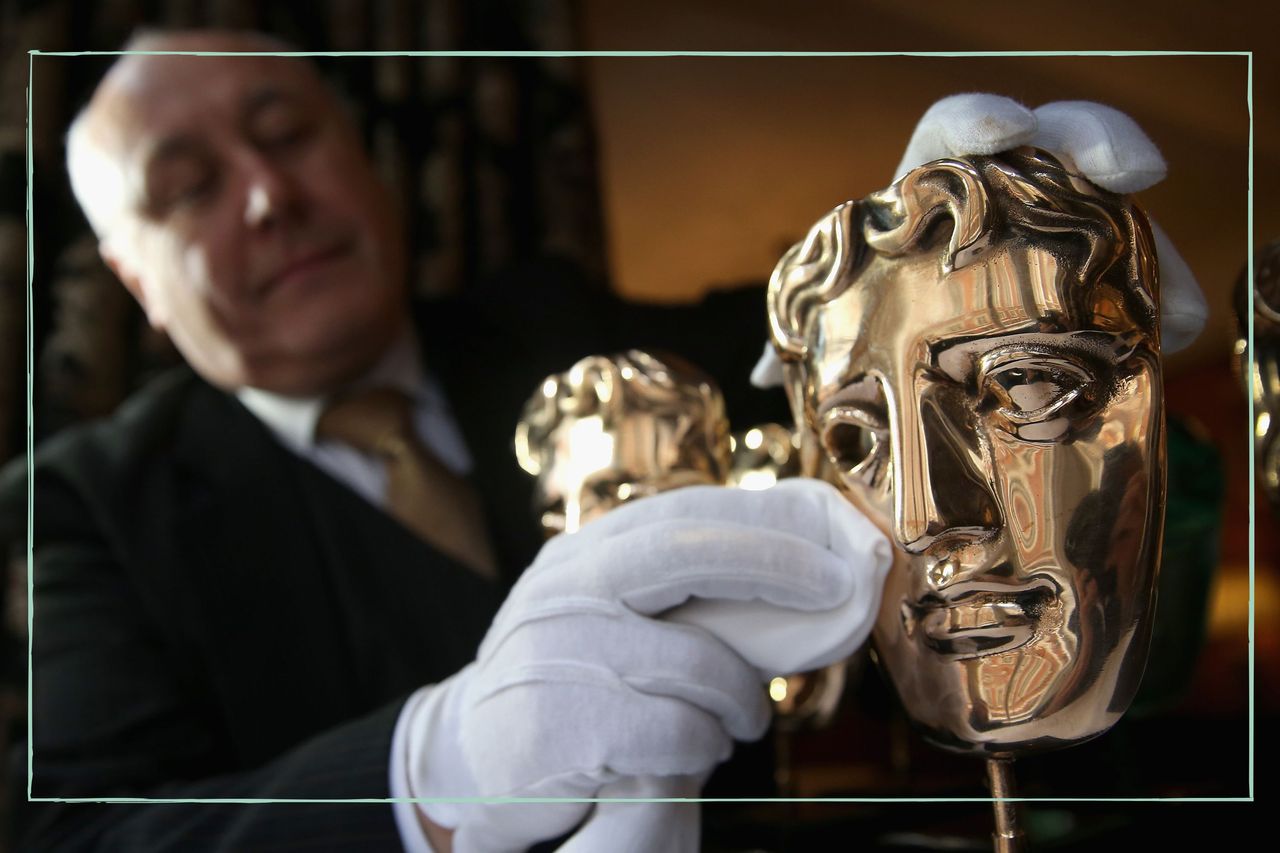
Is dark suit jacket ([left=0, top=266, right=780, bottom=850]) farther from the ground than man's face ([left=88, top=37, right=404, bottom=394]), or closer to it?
closer to it

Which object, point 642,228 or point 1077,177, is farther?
point 642,228

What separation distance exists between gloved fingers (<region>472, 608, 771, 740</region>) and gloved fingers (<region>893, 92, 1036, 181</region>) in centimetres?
14

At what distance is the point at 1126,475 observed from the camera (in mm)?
284

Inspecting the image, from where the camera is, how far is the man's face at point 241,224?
0.35 m

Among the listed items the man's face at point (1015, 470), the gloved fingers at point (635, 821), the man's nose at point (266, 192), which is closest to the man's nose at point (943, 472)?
the man's face at point (1015, 470)

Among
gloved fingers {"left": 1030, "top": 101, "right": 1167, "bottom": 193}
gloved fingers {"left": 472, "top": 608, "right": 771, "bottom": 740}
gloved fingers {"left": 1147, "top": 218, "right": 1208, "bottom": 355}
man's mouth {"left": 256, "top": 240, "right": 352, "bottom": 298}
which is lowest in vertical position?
gloved fingers {"left": 472, "top": 608, "right": 771, "bottom": 740}

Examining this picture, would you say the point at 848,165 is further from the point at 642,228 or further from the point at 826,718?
the point at 826,718

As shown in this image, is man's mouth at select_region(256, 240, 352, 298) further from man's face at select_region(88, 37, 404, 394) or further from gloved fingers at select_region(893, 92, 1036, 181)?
gloved fingers at select_region(893, 92, 1036, 181)

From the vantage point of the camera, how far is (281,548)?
36 centimetres

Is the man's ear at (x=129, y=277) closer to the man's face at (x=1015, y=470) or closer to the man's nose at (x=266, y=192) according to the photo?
the man's nose at (x=266, y=192)

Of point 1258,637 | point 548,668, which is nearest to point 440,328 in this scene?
point 548,668

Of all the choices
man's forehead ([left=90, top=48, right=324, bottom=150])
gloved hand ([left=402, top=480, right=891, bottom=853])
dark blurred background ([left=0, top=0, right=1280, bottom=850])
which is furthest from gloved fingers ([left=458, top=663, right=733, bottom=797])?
man's forehead ([left=90, top=48, right=324, bottom=150])

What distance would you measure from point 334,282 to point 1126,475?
0.81 feet

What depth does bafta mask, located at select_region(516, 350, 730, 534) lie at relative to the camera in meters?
0.36
